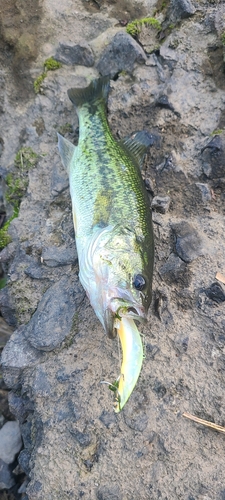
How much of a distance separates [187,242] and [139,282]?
2.48ft

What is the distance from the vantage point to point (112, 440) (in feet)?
10.6

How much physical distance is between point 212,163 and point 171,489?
9.40ft

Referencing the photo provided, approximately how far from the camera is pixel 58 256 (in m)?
4.12

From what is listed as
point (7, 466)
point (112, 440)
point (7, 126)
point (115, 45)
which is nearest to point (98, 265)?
point (112, 440)

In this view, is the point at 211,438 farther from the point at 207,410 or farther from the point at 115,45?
the point at 115,45

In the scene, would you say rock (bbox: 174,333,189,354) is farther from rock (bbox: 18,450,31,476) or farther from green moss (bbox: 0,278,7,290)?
green moss (bbox: 0,278,7,290)

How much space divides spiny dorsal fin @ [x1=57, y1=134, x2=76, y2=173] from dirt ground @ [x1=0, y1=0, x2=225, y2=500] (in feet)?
0.76

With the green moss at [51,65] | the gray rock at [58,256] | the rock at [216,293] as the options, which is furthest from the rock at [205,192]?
the green moss at [51,65]

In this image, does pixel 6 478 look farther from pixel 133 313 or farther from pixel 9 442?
pixel 133 313

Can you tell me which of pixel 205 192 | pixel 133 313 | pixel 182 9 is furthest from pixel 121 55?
pixel 133 313

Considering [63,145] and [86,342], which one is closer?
Result: [86,342]

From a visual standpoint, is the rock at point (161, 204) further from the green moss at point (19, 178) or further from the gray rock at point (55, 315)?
the green moss at point (19, 178)

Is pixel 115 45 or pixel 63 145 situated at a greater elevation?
pixel 115 45

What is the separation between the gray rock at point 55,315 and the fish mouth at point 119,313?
2.05ft
